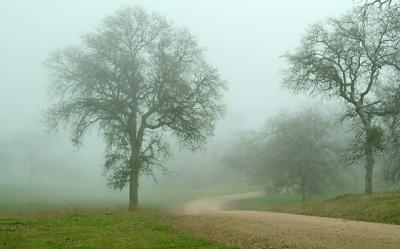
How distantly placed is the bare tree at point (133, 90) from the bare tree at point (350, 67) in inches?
226

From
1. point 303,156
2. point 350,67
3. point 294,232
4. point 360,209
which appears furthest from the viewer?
point 303,156

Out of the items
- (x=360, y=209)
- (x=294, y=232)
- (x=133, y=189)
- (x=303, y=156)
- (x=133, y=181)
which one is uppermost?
(x=303, y=156)

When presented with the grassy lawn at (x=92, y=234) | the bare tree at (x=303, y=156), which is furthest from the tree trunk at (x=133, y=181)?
the bare tree at (x=303, y=156)

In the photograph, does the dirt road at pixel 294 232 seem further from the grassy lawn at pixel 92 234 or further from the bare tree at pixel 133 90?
the bare tree at pixel 133 90

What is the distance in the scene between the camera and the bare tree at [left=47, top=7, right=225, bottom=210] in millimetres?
27672

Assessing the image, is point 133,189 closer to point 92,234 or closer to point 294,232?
point 92,234

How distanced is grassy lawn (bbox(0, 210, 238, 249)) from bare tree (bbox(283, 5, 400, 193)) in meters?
14.2

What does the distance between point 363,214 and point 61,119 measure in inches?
754

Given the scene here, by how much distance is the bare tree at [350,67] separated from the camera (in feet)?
87.2

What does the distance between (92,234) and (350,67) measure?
19.6 meters

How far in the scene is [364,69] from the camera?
27953mm

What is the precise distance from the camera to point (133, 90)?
28281mm

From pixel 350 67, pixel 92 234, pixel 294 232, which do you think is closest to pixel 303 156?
pixel 350 67

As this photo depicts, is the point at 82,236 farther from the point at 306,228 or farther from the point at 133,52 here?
the point at 133,52
